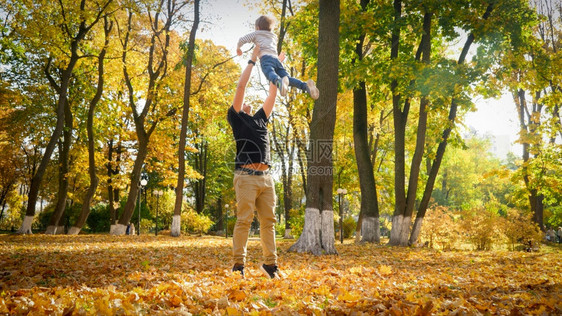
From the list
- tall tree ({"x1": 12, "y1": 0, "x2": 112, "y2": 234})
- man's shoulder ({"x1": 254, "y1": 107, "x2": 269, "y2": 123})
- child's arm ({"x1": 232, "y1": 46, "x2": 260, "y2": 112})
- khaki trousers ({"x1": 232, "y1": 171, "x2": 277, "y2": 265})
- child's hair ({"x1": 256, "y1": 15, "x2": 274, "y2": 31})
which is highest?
tall tree ({"x1": 12, "y1": 0, "x2": 112, "y2": 234})

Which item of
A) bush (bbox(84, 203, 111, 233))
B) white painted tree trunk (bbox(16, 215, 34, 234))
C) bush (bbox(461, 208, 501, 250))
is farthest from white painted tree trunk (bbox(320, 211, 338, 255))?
bush (bbox(84, 203, 111, 233))

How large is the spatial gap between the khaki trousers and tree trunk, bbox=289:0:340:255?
3.90 m

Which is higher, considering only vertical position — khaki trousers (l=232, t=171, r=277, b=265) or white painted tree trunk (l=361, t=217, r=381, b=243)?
khaki trousers (l=232, t=171, r=277, b=265)

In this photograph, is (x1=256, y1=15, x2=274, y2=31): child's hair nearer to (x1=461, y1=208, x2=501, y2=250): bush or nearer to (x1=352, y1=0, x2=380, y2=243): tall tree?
(x1=352, y1=0, x2=380, y2=243): tall tree

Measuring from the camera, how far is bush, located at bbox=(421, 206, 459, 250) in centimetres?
1325

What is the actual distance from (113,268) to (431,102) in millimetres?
10679

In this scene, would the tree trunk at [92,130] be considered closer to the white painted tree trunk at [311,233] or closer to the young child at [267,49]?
the white painted tree trunk at [311,233]

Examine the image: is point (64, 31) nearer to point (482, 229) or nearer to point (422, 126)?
point (422, 126)

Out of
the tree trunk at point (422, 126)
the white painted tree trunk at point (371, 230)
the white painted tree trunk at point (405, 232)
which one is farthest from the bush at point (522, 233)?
the white painted tree trunk at point (371, 230)

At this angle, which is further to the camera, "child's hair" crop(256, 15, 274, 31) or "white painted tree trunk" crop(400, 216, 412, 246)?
"white painted tree trunk" crop(400, 216, 412, 246)

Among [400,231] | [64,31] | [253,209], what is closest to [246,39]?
[253,209]

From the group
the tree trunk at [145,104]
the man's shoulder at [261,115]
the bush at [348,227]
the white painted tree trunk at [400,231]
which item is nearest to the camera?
the man's shoulder at [261,115]

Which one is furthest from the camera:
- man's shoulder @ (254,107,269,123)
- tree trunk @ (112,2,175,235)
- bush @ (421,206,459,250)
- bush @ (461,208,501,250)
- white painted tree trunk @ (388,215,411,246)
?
tree trunk @ (112,2,175,235)

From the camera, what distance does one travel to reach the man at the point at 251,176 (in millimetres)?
4031
